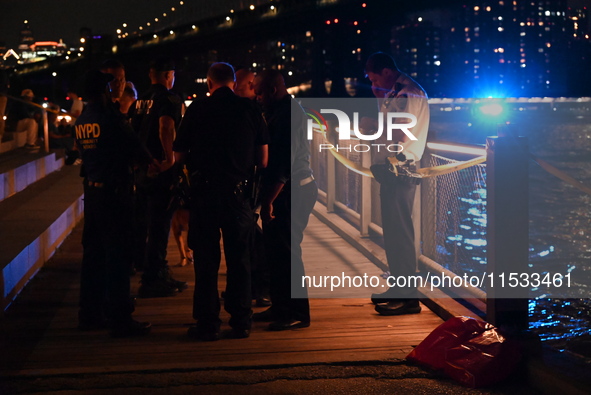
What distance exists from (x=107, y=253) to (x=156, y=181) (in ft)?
4.08

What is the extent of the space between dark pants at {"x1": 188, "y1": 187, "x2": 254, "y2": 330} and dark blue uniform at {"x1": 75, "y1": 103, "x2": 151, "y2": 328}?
49 cm

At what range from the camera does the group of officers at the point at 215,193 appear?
492 centimetres

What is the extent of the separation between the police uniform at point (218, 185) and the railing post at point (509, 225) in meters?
1.45

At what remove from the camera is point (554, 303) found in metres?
9.62

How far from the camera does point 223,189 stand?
4.93 meters

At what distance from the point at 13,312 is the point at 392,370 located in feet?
9.63

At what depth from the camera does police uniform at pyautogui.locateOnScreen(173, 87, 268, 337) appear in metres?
4.90

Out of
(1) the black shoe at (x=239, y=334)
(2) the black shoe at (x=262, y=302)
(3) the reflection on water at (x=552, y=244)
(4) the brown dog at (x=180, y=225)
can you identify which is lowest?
(3) the reflection on water at (x=552, y=244)

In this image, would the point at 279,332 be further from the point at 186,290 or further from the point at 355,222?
the point at 355,222

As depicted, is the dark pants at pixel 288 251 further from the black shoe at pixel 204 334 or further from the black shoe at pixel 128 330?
the black shoe at pixel 128 330

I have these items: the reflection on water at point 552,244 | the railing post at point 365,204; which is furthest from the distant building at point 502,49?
→ the railing post at point 365,204

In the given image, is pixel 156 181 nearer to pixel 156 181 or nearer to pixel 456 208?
pixel 156 181

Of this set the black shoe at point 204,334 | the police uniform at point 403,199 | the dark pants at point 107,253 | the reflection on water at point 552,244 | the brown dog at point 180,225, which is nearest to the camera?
the black shoe at point 204,334

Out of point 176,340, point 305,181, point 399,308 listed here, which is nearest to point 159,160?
point 305,181
